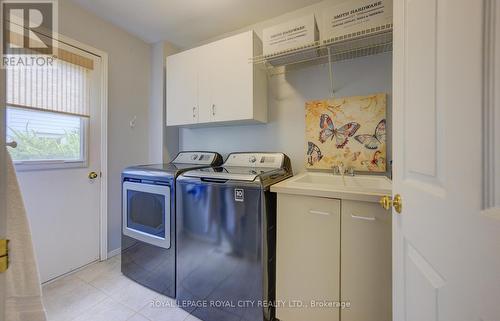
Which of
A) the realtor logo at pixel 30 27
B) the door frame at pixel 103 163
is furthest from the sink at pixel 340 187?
the realtor logo at pixel 30 27

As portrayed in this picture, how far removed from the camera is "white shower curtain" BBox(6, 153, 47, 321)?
53 centimetres

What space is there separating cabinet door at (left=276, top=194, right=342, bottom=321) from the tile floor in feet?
2.50

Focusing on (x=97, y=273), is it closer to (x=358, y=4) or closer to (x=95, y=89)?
(x=95, y=89)

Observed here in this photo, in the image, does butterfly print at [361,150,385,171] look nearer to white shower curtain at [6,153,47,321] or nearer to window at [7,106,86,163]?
white shower curtain at [6,153,47,321]

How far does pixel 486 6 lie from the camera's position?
0.39 m

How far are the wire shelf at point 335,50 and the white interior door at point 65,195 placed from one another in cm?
173

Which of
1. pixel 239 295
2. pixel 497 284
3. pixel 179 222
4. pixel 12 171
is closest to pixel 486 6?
pixel 497 284

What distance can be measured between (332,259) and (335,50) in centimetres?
150

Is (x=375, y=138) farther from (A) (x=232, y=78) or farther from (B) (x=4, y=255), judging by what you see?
(B) (x=4, y=255)

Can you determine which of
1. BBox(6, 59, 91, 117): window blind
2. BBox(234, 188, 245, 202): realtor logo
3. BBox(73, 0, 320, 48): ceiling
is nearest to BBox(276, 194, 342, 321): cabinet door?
BBox(234, 188, 245, 202): realtor logo

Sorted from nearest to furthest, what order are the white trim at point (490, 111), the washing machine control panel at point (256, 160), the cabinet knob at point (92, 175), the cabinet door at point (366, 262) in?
1. the white trim at point (490, 111)
2. the cabinet door at point (366, 262)
3. the washing machine control panel at point (256, 160)
4. the cabinet knob at point (92, 175)

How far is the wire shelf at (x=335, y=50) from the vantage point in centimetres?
139

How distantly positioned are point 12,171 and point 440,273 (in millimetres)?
1100

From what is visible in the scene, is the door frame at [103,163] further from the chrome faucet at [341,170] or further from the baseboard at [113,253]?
the chrome faucet at [341,170]
